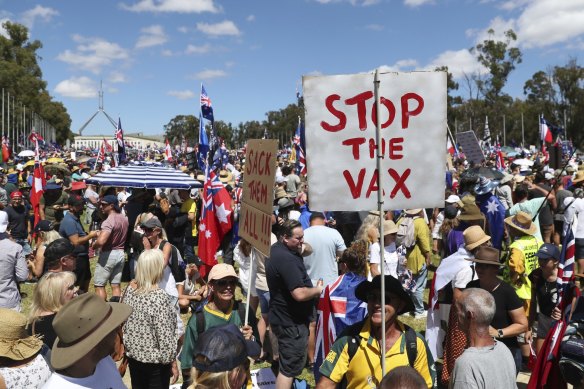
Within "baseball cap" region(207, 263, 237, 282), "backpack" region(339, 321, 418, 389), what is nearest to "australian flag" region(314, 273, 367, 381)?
"baseball cap" region(207, 263, 237, 282)

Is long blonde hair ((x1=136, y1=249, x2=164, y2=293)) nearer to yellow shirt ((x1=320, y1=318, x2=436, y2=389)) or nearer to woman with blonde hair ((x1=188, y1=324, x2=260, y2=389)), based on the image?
yellow shirt ((x1=320, y1=318, x2=436, y2=389))

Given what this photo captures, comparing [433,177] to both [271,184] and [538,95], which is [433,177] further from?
[538,95]

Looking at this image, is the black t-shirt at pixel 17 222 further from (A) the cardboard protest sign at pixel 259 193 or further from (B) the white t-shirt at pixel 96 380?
(B) the white t-shirt at pixel 96 380

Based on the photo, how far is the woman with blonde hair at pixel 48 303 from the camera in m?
3.83

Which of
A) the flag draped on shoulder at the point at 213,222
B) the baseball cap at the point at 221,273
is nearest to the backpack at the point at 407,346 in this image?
the baseball cap at the point at 221,273

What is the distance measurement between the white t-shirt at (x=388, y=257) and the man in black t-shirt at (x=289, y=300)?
1678 mm

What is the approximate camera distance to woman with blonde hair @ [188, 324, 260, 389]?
94.4 inches

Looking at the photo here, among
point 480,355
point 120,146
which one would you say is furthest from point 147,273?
point 120,146

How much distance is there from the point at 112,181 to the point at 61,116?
10622cm

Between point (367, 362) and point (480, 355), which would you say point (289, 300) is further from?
point (480, 355)

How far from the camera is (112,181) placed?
30.6 ft

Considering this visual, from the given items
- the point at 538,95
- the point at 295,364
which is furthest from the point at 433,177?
the point at 538,95

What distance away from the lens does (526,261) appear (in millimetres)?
5172

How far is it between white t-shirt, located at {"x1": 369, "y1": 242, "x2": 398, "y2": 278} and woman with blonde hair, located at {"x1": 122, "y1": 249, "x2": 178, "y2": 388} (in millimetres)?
2751
